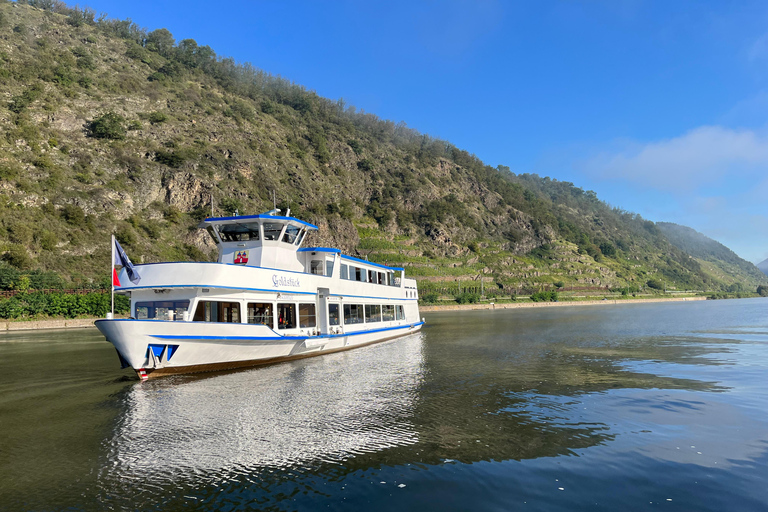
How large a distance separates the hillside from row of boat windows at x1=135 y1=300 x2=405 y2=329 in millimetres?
17609

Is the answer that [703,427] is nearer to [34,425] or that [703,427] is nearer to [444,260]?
[34,425]

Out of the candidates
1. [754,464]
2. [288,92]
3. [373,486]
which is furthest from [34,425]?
[288,92]

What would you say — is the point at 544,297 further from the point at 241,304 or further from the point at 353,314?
the point at 241,304

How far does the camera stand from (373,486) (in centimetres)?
935

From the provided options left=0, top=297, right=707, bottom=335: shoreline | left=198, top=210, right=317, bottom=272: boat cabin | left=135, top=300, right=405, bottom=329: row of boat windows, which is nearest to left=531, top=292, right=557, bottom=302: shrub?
left=0, top=297, right=707, bottom=335: shoreline

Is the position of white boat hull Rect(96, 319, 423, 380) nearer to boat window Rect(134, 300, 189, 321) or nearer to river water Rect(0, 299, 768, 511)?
river water Rect(0, 299, 768, 511)

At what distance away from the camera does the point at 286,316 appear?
26031 millimetres

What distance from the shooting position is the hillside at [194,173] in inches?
3091

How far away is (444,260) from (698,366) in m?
120

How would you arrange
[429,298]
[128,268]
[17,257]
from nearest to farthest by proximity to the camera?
[128,268]
[17,257]
[429,298]

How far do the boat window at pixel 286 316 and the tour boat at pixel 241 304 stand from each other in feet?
0.18

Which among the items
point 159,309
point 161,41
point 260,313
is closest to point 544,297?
point 260,313

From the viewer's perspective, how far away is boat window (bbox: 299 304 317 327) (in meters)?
27.2

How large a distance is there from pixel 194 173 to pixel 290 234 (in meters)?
83.6
